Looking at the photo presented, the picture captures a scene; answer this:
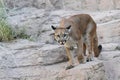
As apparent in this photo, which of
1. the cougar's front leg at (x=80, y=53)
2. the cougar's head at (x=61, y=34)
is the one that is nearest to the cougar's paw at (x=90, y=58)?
the cougar's front leg at (x=80, y=53)

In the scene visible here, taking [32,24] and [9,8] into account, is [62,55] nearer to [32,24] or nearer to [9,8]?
[32,24]

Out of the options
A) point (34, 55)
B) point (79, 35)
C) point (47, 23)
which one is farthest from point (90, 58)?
point (47, 23)

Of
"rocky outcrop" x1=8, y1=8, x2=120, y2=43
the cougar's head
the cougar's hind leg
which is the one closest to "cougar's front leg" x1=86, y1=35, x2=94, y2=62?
the cougar's hind leg

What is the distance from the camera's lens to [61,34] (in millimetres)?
7211

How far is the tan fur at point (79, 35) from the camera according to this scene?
7.34m

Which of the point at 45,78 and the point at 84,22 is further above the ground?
the point at 84,22

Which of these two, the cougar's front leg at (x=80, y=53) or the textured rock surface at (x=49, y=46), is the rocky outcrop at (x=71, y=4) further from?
the cougar's front leg at (x=80, y=53)

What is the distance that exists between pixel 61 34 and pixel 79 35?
0.69 meters

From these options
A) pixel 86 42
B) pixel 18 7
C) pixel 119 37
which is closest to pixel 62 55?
pixel 86 42

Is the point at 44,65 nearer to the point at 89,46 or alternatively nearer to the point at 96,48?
the point at 89,46

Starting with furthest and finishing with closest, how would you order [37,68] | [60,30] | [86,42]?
[86,42]
[37,68]
[60,30]

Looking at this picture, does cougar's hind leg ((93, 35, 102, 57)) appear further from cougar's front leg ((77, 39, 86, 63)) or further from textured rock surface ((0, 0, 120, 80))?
cougar's front leg ((77, 39, 86, 63))

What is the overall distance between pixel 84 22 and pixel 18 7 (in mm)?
4238

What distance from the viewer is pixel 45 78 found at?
24.8 ft
